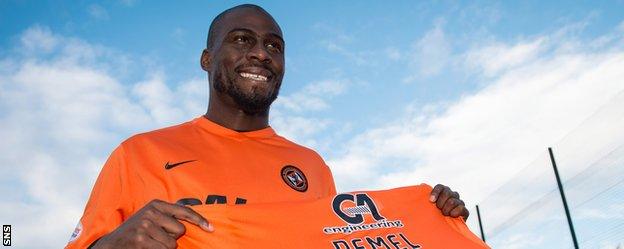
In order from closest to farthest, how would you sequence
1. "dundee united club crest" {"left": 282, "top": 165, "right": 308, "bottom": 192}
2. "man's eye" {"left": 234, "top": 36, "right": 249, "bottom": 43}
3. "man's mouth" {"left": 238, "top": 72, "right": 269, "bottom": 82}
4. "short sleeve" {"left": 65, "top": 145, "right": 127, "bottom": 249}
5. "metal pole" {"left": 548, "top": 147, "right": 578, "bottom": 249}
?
1. "short sleeve" {"left": 65, "top": 145, "right": 127, "bottom": 249}
2. "dundee united club crest" {"left": 282, "top": 165, "right": 308, "bottom": 192}
3. "man's mouth" {"left": 238, "top": 72, "right": 269, "bottom": 82}
4. "man's eye" {"left": 234, "top": 36, "right": 249, "bottom": 43}
5. "metal pole" {"left": 548, "top": 147, "right": 578, "bottom": 249}

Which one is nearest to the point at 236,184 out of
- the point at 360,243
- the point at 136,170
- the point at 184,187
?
the point at 184,187

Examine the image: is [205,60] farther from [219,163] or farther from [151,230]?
[151,230]

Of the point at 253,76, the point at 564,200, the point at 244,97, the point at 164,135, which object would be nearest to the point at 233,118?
the point at 244,97

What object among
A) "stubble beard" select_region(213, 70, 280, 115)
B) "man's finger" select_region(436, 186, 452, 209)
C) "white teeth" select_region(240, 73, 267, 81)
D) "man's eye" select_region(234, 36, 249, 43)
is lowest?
"man's finger" select_region(436, 186, 452, 209)

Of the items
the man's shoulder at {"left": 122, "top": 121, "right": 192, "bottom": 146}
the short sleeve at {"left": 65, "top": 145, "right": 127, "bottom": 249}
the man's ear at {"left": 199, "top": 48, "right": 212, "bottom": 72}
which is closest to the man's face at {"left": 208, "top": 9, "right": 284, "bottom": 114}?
the man's ear at {"left": 199, "top": 48, "right": 212, "bottom": 72}

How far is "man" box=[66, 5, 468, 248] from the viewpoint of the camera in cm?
159

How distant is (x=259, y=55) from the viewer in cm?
239

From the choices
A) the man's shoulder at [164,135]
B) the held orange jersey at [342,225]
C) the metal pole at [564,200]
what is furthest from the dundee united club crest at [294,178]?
the metal pole at [564,200]

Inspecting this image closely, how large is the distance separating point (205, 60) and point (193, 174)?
908 mm

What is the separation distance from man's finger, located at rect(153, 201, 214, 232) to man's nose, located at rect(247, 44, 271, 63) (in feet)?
Answer: 3.15

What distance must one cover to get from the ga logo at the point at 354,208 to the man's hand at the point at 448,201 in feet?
1.06

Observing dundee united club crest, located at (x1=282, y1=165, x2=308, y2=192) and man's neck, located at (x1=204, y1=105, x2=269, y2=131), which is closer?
dundee united club crest, located at (x1=282, y1=165, x2=308, y2=192)

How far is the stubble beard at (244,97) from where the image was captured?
2.37 m

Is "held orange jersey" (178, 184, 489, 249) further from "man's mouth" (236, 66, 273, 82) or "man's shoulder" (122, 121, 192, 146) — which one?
"man's mouth" (236, 66, 273, 82)
